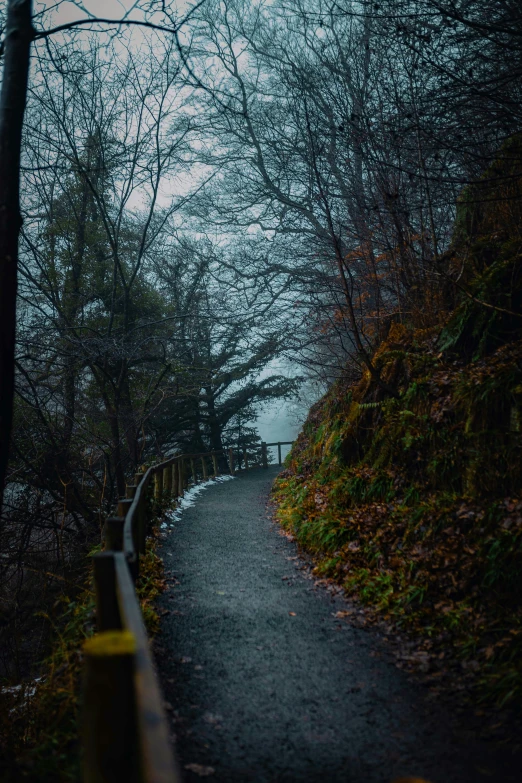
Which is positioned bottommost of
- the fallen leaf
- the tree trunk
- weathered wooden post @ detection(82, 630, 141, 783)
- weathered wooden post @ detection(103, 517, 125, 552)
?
the fallen leaf

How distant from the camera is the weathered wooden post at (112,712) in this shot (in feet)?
7.49

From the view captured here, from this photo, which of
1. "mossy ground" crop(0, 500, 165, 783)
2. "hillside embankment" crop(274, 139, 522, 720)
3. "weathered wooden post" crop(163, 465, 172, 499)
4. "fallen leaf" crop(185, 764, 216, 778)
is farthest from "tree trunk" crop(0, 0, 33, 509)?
"weathered wooden post" crop(163, 465, 172, 499)

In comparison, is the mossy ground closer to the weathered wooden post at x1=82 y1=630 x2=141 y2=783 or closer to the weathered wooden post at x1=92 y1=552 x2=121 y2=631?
the weathered wooden post at x1=92 y1=552 x2=121 y2=631

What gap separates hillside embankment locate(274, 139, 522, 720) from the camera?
5.27m

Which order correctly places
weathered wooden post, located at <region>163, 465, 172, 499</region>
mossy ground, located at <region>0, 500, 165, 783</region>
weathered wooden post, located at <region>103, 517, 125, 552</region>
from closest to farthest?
mossy ground, located at <region>0, 500, 165, 783</region>, weathered wooden post, located at <region>103, 517, 125, 552</region>, weathered wooden post, located at <region>163, 465, 172, 499</region>

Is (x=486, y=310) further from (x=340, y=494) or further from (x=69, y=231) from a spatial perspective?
(x=69, y=231)

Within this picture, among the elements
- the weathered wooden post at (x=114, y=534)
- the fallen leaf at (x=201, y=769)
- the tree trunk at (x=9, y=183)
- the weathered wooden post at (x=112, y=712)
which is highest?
the tree trunk at (x=9, y=183)

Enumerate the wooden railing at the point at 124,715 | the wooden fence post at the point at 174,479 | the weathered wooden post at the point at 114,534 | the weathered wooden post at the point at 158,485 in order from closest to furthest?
1. the wooden railing at the point at 124,715
2. the weathered wooden post at the point at 114,534
3. the weathered wooden post at the point at 158,485
4. the wooden fence post at the point at 174,479

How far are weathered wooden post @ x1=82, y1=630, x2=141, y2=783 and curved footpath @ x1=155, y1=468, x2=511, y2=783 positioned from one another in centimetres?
143

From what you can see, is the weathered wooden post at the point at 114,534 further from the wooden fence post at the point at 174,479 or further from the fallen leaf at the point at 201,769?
the wooden fence post at the point at 174,479

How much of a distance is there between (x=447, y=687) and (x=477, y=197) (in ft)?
27.9

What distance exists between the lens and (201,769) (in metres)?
3.56

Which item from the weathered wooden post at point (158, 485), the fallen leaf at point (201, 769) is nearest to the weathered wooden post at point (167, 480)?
the weathered wooden post at point (158, 485)

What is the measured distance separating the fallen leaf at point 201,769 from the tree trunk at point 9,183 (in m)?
2.81
